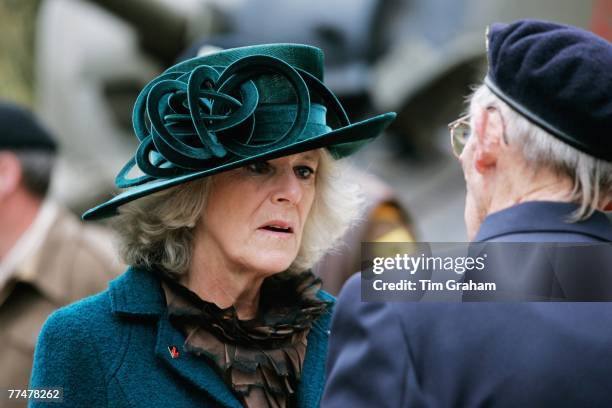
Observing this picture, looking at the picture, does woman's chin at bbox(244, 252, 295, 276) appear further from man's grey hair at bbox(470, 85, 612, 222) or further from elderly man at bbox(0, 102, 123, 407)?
elderly man at bbox(0, 102, 123, 407)

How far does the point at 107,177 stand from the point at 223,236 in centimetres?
489

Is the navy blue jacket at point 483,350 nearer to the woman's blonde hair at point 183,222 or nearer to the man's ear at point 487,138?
the man's ear at point 487,138

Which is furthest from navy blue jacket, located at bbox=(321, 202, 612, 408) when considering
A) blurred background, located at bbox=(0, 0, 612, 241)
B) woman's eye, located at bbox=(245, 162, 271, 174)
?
blurred background, located at bbox=(0, 0, 612, 241)

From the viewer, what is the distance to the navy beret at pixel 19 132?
160 inches

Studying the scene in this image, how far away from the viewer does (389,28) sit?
6.48m

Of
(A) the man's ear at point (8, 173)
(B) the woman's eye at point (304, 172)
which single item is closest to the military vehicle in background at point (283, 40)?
(A) the man's ear at point (8, 173)

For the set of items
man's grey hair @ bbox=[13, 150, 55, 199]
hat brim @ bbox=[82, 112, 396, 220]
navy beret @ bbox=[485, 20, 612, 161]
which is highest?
navy beret @ bbox=[485, 20, 612, 161]

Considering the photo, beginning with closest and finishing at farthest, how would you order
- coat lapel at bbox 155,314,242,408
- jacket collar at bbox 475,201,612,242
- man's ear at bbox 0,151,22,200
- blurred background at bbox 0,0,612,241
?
jacket collar at bbox 475,201,612,242, coat lapel at bbox 155,314,242,408, man's ear at bbox 0,151,22,200, blurred background at bbox 0,0,612,241

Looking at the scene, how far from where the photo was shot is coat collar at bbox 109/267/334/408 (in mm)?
2344

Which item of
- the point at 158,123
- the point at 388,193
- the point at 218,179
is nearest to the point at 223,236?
the point at 218,179

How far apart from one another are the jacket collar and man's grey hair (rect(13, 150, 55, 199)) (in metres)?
2.48

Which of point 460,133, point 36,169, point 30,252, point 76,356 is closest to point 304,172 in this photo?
point 460,133

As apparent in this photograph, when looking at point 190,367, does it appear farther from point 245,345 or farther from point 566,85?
point 566,85

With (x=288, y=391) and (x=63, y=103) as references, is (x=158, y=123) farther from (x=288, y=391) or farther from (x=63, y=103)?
(x=63, y=103)
